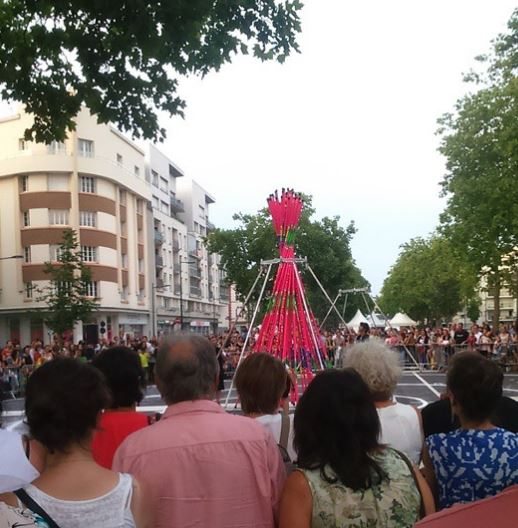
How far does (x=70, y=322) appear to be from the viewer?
2928cm

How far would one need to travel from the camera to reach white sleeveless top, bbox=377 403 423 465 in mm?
3510

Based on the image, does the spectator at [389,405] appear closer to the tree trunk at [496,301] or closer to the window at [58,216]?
the tree trunk at [496,301]

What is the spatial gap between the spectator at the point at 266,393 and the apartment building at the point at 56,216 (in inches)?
1767

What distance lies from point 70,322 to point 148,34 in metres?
23.3

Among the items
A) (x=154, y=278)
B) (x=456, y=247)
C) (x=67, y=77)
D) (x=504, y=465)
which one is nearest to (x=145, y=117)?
(x=67, y=77)

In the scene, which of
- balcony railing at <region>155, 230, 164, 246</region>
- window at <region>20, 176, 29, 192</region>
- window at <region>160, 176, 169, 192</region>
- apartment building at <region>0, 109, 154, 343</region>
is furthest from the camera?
window at <region>160, 176, 169, 192</region>

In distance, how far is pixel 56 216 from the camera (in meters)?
50.6

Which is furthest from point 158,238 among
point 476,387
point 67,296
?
point 476,387

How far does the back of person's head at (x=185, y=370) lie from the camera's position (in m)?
2.86

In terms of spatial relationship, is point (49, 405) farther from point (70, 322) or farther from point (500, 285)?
point (500, 285)

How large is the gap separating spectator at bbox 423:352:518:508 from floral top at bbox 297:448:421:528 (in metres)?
0.57

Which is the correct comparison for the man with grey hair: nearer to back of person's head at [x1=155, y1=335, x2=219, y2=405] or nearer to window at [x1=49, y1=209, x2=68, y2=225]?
back of person's head at [x1=155, y1=335, x2=219, y2=405]

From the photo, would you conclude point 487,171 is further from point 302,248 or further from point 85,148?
point 85,148

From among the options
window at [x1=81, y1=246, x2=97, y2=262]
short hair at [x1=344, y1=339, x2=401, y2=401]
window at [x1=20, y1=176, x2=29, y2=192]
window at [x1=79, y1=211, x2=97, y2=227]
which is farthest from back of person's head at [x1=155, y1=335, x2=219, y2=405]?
window at [x1=20, y1=176, x2=29, y2=192]
